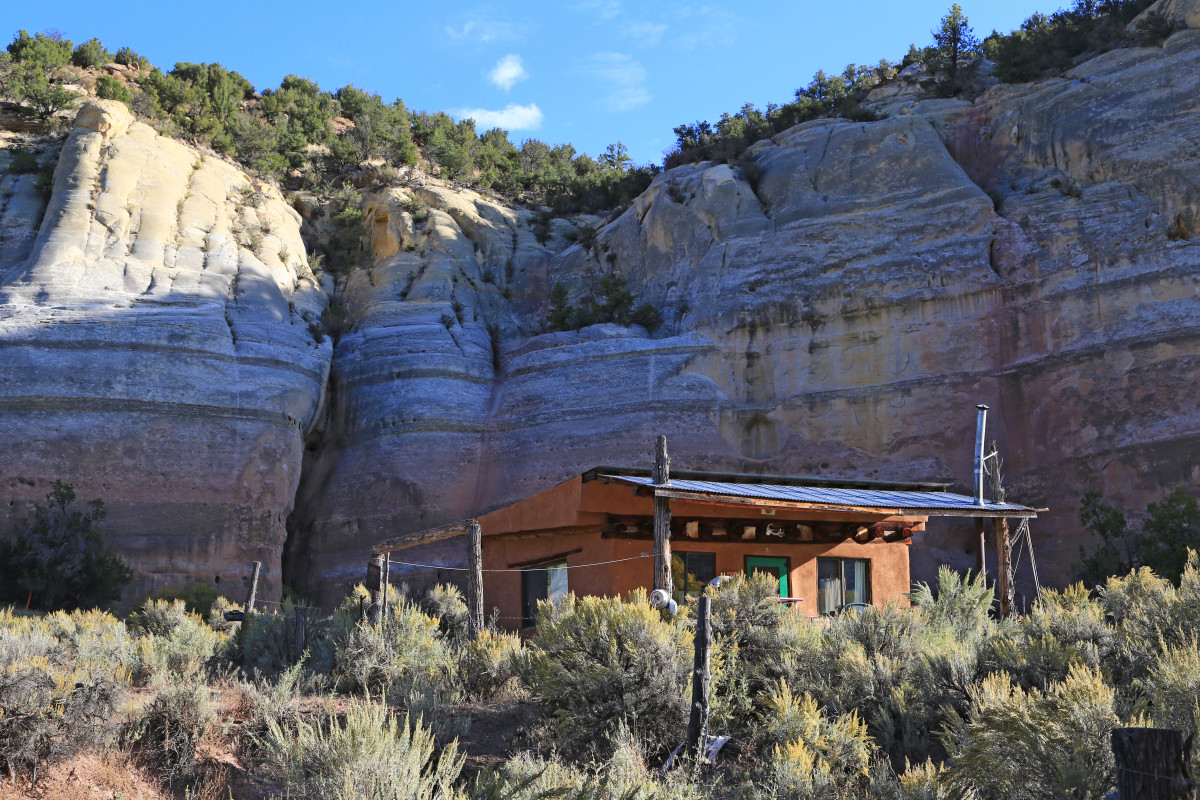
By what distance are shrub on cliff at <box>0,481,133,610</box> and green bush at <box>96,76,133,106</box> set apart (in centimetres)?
2284

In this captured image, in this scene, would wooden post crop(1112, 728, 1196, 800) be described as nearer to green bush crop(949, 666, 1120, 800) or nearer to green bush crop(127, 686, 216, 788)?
green bush crop(949, 666, 1120, 800)

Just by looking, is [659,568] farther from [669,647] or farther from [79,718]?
[79,718]

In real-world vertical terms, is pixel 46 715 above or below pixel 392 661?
below

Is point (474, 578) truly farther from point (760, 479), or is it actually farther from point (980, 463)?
point (980, 463)

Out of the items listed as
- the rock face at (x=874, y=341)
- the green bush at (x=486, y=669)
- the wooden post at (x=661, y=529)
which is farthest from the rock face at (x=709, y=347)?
the green bush at (x=486, y=669)

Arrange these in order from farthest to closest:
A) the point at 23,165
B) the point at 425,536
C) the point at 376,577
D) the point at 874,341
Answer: the point at 23,165 < the point at 874,341 < the point at 425,536 < the point at 376,577

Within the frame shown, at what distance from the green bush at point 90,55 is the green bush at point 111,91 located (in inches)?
186

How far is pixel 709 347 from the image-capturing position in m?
31.0

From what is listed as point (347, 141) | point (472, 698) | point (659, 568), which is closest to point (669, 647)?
point (472, 698)

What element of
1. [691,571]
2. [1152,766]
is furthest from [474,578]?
[1152,766]

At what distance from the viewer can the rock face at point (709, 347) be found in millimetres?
26156

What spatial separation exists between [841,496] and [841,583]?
2290 mm

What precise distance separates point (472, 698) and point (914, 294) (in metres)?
21.6

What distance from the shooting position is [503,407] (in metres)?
32.2
